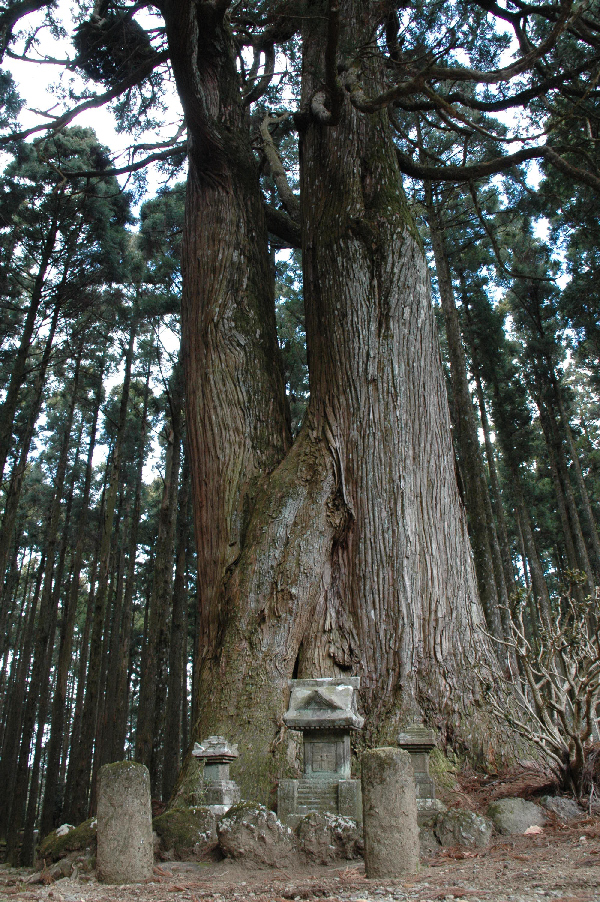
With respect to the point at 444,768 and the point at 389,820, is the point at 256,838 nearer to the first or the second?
the point at 389,820

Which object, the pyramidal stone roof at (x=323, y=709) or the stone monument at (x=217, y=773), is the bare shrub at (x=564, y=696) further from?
the stone monument at (x=217, y=773)

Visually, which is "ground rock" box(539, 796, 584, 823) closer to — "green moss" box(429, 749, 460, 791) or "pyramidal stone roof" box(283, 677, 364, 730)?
"green moss" box(429, 749, 460, 791)

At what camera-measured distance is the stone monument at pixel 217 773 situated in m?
4.34

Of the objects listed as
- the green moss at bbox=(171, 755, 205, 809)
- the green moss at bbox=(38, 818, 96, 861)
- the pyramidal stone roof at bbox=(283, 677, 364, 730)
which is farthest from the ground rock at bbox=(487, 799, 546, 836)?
the green moss at bbox=(38, 818, 96, 861)

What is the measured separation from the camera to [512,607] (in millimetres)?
5137

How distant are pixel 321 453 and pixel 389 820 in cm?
333

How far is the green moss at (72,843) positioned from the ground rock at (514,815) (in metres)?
2.49

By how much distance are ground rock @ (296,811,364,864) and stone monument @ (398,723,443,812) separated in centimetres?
60

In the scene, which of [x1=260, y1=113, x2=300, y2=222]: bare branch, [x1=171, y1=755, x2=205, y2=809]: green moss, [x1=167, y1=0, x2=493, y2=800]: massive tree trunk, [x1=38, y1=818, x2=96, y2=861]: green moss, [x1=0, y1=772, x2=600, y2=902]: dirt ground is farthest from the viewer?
[x1=260, y1=113, x2=300, y2=222]: bare branch

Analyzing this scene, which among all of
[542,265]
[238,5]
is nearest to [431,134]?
[542,265]

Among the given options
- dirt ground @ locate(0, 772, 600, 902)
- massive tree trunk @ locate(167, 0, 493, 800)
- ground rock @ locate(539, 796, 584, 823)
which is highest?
massive tree trunk @ locate(167, 0, 493, 800)

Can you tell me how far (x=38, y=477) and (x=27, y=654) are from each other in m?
7.47

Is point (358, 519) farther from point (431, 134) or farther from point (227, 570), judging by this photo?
point (431, 134)

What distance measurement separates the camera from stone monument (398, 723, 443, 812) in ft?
14.0
